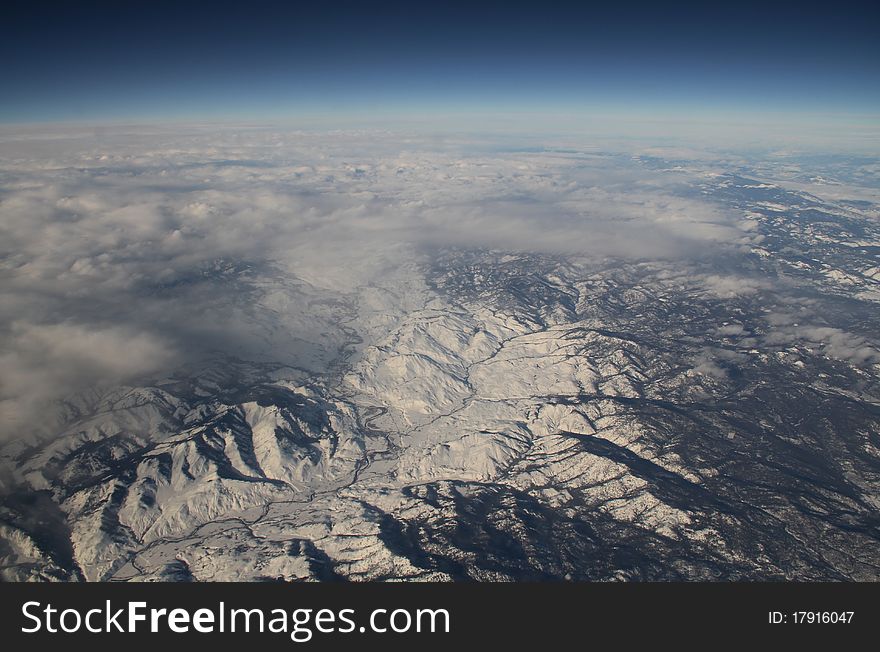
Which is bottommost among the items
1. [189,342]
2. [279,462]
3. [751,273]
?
[279,462]

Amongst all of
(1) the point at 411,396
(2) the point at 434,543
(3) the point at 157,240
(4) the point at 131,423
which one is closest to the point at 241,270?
(3) the point at 157,240

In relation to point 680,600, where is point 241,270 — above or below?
below

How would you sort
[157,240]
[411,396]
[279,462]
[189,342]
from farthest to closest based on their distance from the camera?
[157,240] < [189,342] < [411,396] < [279,462]

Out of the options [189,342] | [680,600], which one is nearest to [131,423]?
[189,342]

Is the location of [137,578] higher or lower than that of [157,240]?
lower

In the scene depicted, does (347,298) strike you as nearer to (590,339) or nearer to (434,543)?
(590,339)

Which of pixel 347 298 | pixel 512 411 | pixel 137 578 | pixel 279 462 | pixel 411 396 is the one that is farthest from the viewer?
pixel 347 298

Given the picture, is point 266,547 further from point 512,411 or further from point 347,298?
point 347,298

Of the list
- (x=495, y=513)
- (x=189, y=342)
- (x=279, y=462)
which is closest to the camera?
(x=495, y=513)

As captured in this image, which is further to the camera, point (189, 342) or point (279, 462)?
point (189, 342)
